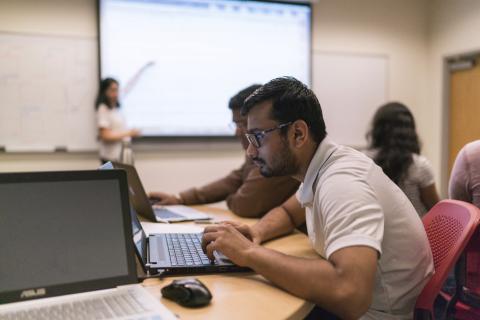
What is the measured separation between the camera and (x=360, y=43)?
451cm

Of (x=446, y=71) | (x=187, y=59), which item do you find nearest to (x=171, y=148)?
(x=187, y=59)

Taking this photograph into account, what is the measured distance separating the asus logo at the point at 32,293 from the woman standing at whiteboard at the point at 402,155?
5.65 ft

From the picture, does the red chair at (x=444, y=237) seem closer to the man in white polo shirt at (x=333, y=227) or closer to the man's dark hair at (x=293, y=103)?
the man in white polo shirt at (x=333, y=227)

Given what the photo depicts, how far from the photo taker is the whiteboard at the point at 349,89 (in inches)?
172

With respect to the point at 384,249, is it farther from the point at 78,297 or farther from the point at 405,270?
the point at 78,297

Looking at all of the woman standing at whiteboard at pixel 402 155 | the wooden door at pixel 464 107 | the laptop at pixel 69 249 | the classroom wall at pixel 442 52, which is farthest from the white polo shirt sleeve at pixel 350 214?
the classroom wall at pixel 442 52

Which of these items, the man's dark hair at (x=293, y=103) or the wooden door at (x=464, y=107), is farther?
the wooden door at (x=464, y=107)

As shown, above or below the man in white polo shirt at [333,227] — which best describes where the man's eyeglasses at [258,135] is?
above

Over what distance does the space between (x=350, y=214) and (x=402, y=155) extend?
55.3 inches

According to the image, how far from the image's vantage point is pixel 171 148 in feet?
12.8

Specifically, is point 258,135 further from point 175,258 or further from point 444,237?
point 444,237

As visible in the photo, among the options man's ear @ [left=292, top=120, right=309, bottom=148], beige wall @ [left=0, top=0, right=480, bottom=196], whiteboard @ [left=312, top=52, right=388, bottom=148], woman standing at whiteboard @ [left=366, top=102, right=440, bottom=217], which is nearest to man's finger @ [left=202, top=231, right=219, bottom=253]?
man's ear @ [left=292, top=120, right=309, bottom=148]

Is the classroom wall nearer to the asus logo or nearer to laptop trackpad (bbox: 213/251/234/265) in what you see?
laptop trackpad (bbox: 213/251/234/265)

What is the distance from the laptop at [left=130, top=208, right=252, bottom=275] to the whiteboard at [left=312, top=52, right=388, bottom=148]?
325cm
